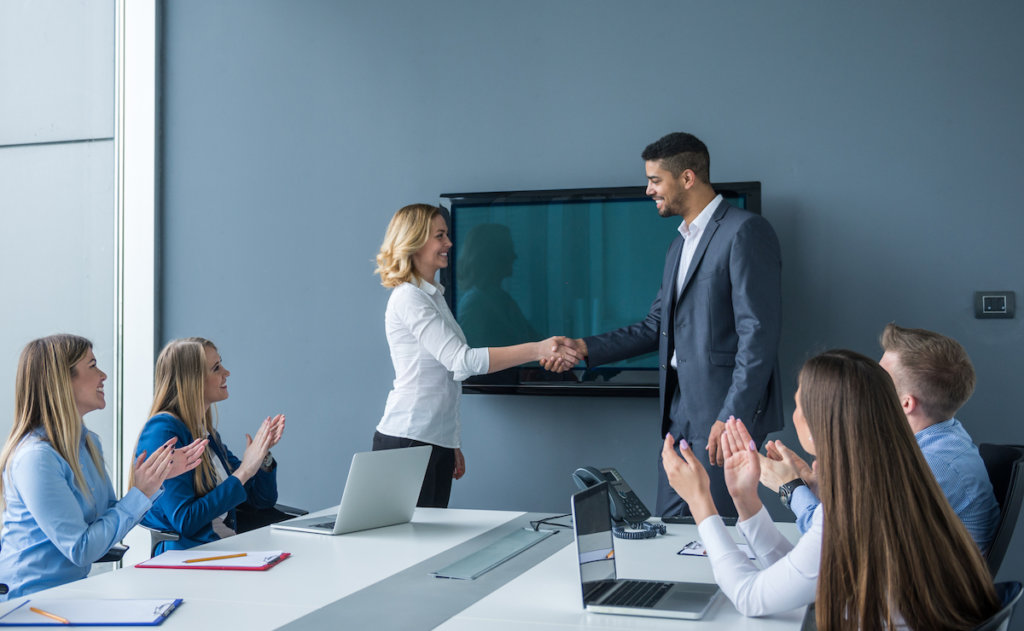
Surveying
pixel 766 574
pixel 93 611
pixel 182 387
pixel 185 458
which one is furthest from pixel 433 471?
pixel 766 574

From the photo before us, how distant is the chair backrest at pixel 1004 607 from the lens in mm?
1188

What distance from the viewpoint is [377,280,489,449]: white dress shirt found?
3.13 meters

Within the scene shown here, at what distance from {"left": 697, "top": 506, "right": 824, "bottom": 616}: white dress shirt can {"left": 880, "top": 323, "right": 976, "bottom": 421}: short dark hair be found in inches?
27.2

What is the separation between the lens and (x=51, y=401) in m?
2.32

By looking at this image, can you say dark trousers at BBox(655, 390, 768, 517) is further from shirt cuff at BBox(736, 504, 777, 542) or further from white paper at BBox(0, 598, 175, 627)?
white paper at BBox(0, 598, 175, 627)

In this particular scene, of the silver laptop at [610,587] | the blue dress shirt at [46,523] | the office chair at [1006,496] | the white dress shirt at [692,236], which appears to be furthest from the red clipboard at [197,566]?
the white dress shirt at [692,236]

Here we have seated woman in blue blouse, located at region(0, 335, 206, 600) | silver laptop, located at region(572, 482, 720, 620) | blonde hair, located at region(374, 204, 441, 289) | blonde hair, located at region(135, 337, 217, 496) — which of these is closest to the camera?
silver laptop, located at region(572, 482, 720, 620)

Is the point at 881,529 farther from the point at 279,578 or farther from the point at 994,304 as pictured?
the point at 994,304

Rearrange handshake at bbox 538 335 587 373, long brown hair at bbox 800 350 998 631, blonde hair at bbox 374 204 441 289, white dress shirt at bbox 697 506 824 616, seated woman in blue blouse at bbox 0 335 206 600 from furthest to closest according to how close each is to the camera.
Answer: handshake at bbox 538 335 587 373
blonde hair at bbox 374 204 441 289
seated woman in blue blouse at bbox 0 335 206 600
white dress shirt at bbox 697 506 824 616
long brown hair at bbox 800 350 998 631

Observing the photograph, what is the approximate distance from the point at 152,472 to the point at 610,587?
1213mm

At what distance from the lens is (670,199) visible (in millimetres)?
3217

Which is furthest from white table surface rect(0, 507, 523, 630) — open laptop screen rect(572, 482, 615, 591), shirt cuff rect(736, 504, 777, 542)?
shirt cuff rect(736, 504, 777, 542)

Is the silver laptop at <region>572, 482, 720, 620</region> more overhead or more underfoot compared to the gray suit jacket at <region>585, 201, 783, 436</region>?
more underfoot

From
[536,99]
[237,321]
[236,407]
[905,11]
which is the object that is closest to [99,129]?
[237,321]
